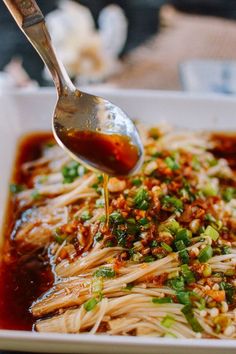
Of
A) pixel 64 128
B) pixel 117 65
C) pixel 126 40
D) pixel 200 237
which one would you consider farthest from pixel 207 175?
pixel 126 40

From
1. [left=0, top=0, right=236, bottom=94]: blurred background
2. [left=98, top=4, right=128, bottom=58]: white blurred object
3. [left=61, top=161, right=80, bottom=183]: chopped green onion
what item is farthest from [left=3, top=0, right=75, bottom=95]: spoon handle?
[left=98, top=4, right=128, bottom=58]: white blurred object

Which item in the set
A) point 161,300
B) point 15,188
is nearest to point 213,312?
point 161,300

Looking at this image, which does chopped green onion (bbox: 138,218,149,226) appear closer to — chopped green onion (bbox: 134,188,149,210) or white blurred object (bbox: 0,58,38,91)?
chopped green onion (bbox: 134,188,149,210)

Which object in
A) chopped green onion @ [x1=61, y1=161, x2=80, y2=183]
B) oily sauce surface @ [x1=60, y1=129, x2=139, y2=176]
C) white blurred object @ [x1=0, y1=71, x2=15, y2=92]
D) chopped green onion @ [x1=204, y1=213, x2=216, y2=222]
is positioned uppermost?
oily sauce surface @ [x1=60, y1=129, x2=139, y2=176]

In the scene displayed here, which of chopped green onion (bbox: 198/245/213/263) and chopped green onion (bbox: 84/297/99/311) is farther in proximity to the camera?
chopped green onion (bbox: 198/245/213/263)

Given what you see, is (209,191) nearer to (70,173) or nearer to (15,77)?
(70,173)

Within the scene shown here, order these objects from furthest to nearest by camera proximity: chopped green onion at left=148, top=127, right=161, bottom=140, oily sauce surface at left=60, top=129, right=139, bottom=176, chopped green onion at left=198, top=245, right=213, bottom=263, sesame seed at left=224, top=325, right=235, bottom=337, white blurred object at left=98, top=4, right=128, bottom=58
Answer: white blurred object at left=98, top=4, right=128, bottom=58
chopped green onion at left=148, top=127, right=161, bottom=140
oily sauce surface at left=60, top=129, right=139, bottom=176
chopped green onion at left=198, top=245, right=213, bottom=263
sesame seed at left=224, top=325, right=235, bottom=337

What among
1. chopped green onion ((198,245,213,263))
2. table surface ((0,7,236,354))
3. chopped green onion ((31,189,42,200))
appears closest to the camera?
chopped green onion ((198,245,213,263))

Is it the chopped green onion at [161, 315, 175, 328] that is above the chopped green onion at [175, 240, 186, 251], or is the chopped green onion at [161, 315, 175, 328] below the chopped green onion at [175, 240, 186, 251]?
below
